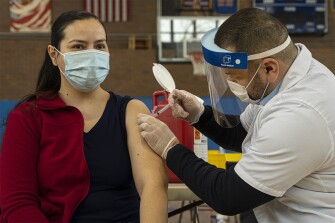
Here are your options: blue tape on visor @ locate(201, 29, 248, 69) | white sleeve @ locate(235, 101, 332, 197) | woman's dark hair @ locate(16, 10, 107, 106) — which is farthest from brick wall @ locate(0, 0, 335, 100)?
white sleeve @ locate(235, 101, 332, 197)

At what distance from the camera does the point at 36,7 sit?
9.18m

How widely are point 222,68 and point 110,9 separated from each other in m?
8.08

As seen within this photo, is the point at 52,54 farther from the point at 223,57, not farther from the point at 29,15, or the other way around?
the point at 29,15

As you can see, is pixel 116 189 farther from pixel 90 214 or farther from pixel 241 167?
pixel 241 167

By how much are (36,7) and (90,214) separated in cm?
837

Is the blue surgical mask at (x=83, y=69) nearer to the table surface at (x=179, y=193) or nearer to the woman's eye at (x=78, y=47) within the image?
the woman's eye at (x=78, y=47)

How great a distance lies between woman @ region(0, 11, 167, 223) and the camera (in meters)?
1.46

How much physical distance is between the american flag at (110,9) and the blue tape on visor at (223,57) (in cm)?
793

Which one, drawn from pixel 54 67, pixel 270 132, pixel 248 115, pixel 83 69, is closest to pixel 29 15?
pixel 54 67

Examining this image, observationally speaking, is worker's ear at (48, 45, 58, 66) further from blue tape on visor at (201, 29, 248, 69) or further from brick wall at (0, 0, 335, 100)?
brick wall at (0, 0, 335, 100)

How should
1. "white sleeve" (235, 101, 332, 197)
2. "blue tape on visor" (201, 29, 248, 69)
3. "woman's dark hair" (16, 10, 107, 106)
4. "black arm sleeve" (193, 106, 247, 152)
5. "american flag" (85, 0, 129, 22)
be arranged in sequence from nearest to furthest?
"white sleeve" (235, 101, 332, 197), "blue tape on visor" (201, 29, 248, 69), "woman's dark hair" (16, 10, 107, 106), "black arm sleeve" (193, 106, 247, 152), "american flag" (85, 0, 129, 22)

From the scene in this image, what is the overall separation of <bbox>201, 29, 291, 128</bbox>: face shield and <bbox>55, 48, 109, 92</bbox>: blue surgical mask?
0.41 meters

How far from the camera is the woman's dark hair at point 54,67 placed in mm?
1630

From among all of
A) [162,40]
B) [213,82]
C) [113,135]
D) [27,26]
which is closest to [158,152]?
[113,135]
